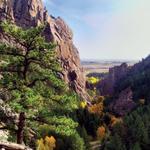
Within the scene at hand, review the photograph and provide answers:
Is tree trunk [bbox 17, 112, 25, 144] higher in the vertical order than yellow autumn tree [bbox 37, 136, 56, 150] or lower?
higher

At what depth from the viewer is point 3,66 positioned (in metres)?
31.4

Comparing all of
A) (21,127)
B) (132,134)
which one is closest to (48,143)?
(132,134)

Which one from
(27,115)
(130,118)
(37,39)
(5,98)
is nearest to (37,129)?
(27,115)

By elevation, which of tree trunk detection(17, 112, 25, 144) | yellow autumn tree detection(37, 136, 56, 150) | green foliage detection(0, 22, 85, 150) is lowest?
yellow autumn tree detection(37, 136, 56, 150)

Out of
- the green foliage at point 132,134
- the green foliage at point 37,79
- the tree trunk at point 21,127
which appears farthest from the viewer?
the green foliage at point 132,134

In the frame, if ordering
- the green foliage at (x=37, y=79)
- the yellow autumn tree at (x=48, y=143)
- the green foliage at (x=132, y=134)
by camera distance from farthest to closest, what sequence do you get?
the yellow autumn tree at (x=48, y=143), the green foliage at (x=132, y=134), the green foliage at (x=37, y=79)

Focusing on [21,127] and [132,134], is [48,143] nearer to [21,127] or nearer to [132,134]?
[132,134]

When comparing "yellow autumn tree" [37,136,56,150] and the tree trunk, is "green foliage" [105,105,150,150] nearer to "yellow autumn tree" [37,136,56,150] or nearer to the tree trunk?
"yellow autumn tree" [37,136,56,150]

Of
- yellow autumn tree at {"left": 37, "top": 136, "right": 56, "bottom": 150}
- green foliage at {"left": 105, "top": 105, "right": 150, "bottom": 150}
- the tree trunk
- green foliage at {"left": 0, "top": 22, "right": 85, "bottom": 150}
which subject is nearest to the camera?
green foliage at {"left": 0, "top": 22, "right": 85, "bottom": 150}

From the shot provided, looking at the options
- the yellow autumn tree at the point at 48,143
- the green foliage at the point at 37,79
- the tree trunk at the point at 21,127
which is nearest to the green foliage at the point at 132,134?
the yellow autumn tree at the point at 48,143

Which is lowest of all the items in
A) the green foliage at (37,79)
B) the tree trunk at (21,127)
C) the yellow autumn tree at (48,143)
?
A: the yellow autumn tree at (48,143)

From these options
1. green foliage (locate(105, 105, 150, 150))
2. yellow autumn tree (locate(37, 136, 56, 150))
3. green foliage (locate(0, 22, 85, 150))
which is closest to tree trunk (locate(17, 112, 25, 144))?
green foliage (locate(0, 22, 85, 150))

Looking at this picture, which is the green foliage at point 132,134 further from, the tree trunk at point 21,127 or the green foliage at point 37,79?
the tree trunk at point 21,127

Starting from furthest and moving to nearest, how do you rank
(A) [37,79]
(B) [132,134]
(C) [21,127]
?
(B) [132,134], (A) [37,79], (C) [21,127]
